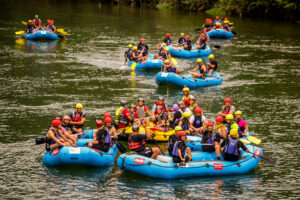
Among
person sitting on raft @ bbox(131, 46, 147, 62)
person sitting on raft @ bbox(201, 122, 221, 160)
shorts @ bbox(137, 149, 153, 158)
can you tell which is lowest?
shorts @ bbox(137, 149, 153, 158)

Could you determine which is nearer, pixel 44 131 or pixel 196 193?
pixel 196 193

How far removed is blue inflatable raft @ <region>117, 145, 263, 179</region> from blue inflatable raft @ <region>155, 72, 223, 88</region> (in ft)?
32.5

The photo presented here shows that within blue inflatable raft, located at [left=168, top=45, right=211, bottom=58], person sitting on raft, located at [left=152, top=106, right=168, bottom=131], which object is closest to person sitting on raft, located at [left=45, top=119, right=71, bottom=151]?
person sitting on raft, located at [left=152, top=106, right=168, bottom=131]

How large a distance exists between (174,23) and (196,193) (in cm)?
3760

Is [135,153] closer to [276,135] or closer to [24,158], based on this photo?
[24,158]

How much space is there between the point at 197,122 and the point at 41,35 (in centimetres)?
2345

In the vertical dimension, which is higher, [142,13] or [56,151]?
[142,13]

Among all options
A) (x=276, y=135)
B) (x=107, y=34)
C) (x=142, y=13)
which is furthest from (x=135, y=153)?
(x=142, y=13)

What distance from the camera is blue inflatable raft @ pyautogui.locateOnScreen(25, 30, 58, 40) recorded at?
3747cm

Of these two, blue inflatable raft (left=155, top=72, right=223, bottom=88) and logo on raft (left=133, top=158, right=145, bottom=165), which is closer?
logo on raft (left=133, top=158, right=145, bottom=165)

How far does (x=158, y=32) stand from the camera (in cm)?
4328

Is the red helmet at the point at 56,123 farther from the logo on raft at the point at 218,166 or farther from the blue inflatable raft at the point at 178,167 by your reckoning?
the logo on raft at the point at 218,166

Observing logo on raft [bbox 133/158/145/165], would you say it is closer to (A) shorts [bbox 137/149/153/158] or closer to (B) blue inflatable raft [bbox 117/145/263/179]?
(B) blue inflatable raft [bbox 117/145/263/179]

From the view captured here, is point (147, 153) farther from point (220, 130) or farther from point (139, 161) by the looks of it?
point (220, 130)
